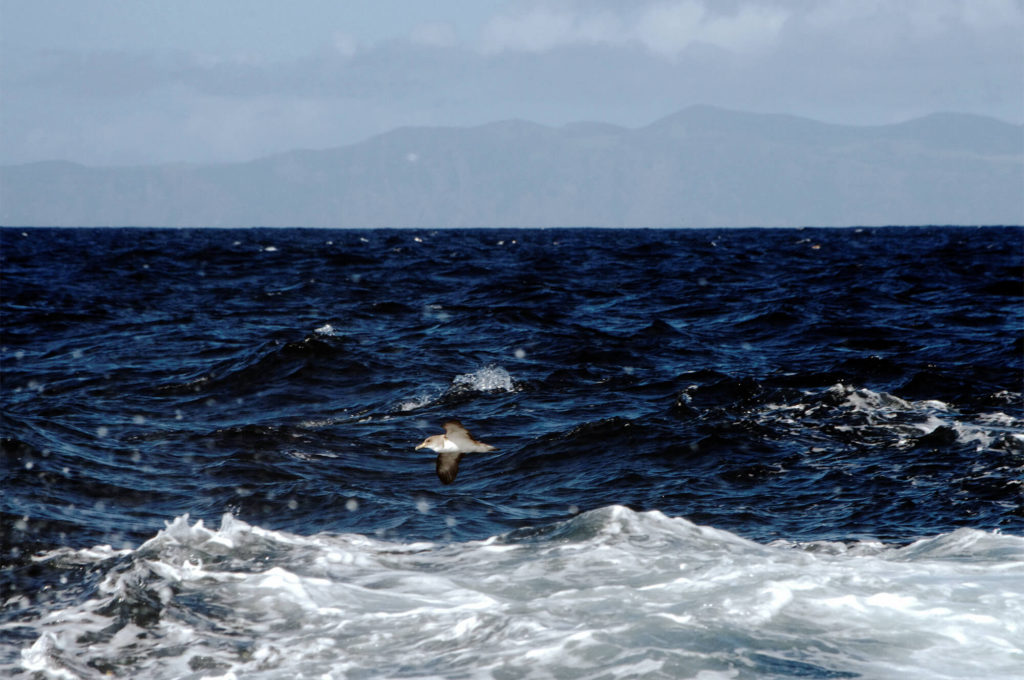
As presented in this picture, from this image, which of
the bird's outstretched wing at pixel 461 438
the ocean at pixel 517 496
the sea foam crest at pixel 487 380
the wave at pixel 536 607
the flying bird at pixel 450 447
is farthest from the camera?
the sea foam crest at pixel 487 380

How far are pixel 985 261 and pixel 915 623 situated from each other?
4094 centimetres

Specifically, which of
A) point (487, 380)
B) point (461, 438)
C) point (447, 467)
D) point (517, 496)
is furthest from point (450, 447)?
point (487, 380)

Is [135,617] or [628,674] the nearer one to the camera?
[628,674]

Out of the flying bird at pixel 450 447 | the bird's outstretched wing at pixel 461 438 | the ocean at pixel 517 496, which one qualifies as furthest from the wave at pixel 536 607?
the flying bird at pixel 450 447

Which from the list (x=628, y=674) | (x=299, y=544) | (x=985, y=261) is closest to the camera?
(x=628, y=674)

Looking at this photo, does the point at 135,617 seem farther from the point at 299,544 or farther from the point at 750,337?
the point at 750,337

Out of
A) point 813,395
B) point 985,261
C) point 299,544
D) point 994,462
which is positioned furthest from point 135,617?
point 985,261

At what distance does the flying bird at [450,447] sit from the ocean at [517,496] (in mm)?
219

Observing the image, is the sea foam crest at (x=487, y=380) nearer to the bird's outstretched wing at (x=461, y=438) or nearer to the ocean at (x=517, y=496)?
the ocean at (x=517, y=496)

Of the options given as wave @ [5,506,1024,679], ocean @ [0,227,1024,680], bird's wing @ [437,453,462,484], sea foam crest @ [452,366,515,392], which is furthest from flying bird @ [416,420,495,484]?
sea foam crest @ [452,366,515,392]

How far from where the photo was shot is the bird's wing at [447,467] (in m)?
11.8

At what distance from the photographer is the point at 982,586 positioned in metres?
8.20

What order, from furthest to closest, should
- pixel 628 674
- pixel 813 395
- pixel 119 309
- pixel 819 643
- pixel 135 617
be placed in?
pixel 119 309, pixel 813 395, pixel 135 617, pixel 819 643, pixel 628 674

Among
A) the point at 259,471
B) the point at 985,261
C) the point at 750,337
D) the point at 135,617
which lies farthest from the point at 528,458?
the point at 985,261
